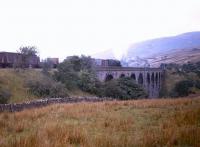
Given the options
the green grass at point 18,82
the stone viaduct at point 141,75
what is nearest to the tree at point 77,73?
the green grass at point 18,82

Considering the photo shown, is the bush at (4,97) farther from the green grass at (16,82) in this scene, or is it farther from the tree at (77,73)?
the tree at (77,73)

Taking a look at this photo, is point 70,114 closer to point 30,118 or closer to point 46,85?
point 30,118

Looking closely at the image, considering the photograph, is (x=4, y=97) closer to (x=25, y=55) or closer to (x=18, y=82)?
(x=18, y=82)

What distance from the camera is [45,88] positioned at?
38.4 metres

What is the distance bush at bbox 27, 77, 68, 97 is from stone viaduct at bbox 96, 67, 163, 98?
48.2ft

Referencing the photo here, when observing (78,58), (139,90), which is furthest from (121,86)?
(78,58)

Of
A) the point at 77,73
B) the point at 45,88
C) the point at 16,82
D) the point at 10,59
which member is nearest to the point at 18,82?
the point at 16,82

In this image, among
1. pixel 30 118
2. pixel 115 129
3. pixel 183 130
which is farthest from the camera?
pixel 30 118

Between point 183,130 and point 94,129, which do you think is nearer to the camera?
point 183,130

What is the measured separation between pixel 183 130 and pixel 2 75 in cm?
3213

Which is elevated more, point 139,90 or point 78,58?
point 78,58

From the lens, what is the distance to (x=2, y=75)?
3756 cm

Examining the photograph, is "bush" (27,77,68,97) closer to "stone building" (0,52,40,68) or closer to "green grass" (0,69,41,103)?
"green grass" (0,69,41,103)

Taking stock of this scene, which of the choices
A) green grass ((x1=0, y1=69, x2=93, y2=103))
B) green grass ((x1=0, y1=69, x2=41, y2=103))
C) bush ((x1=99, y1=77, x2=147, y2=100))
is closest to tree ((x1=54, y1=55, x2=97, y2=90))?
green grass ((x1=0, y1=69, x2=93, y2=103))
